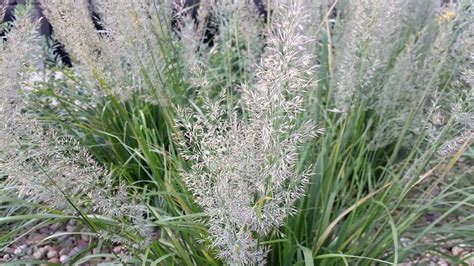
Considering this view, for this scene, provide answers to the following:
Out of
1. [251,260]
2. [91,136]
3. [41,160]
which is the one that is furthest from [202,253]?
[91,136]

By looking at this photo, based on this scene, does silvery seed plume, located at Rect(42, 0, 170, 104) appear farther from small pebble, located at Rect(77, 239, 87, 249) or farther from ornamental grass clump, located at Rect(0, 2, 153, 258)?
small pebble, located at Rect(77, 239, 87, 249)

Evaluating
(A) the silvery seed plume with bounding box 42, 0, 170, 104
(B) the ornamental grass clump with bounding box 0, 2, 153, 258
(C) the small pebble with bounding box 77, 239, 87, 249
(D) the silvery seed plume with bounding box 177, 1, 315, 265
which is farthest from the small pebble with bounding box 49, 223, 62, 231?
(D) the silvery seed plume with bounding box 177, 1, 315, 265

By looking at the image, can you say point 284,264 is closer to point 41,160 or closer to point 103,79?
point 41,160

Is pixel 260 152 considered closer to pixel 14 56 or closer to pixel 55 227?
pixel 14 56

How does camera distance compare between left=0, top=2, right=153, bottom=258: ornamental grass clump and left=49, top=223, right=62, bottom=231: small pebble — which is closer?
left=0, top=2, right=153, bottom=258: ornamental grass clump

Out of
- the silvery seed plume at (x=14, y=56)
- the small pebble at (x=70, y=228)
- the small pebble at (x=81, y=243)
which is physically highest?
the silvery seed plume at (x=14, y=56)

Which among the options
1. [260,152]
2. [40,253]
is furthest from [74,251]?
[260,152]

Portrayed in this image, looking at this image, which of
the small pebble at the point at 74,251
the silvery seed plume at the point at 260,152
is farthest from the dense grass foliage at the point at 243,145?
the small pebble at the point at 74,251

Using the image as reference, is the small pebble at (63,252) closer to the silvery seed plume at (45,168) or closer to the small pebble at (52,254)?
the small pebble at (52,254)
